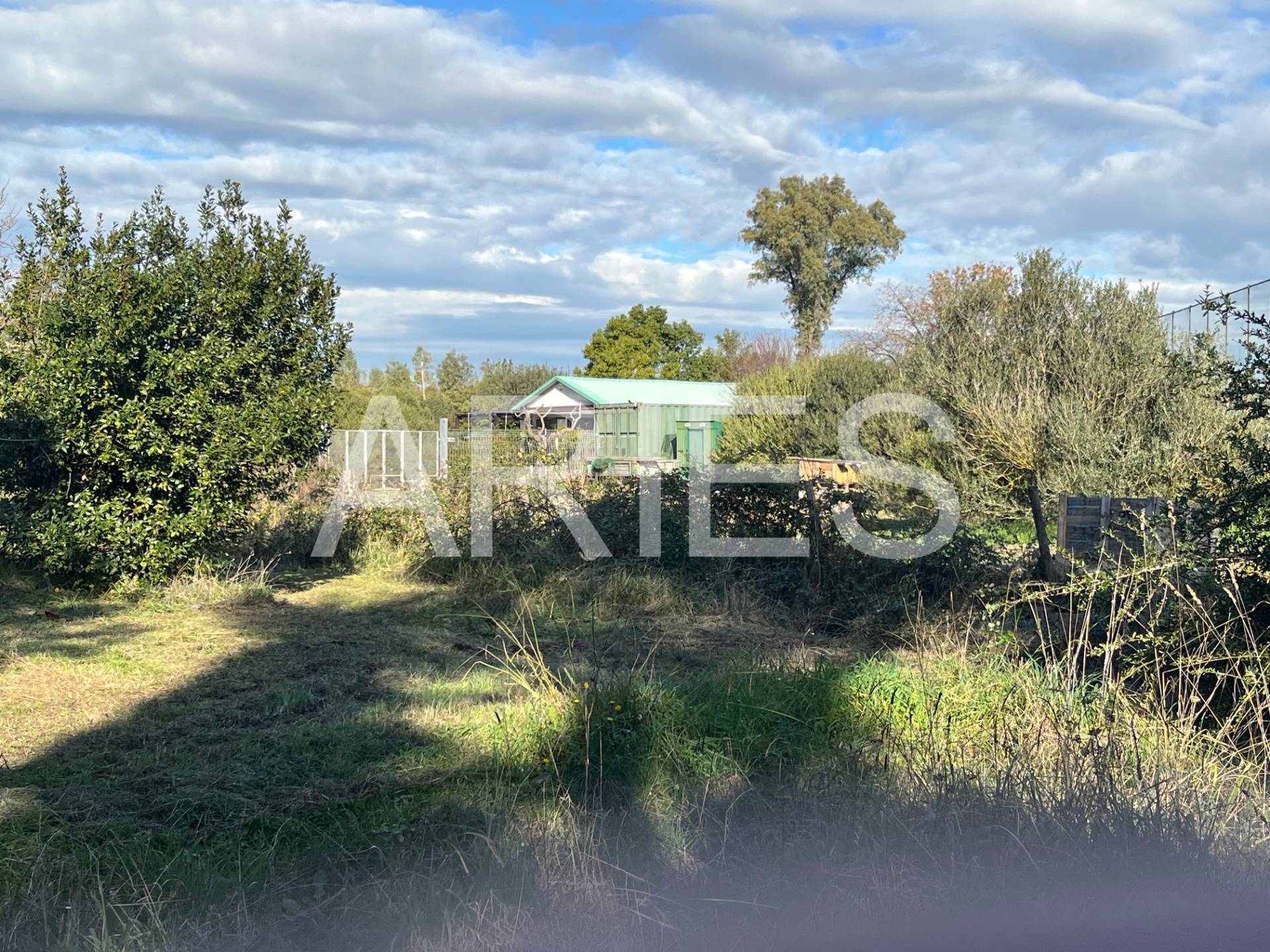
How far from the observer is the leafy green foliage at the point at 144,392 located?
8.93m

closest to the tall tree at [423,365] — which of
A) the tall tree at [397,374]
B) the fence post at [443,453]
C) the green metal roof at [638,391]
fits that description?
the tall tree at [397,374]

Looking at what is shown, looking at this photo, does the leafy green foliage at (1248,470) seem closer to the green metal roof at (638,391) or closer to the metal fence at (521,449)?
the metal fence at (521,449)

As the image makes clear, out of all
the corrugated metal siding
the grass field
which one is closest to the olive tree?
the grass field

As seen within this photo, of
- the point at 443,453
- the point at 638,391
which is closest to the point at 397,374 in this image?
the point at 638,391

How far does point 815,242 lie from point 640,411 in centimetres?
1544

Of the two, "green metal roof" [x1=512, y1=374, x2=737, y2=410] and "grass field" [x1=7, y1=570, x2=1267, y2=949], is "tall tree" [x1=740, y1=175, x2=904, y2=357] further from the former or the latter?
"grass field" [x1=7, y1=570, x2=1267, y2=949]

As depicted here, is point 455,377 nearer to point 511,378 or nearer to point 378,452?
point 511,378

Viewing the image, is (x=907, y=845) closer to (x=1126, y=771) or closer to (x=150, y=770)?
(x=1126, y=771)

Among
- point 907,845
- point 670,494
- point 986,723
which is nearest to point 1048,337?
point 670,494

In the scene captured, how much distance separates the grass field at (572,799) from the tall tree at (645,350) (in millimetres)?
45919

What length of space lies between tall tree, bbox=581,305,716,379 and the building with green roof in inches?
362

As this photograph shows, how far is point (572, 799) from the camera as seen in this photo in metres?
4.40

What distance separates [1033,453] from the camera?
14.6 metres

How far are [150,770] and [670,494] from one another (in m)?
6.44
